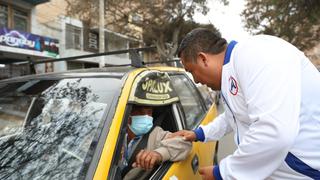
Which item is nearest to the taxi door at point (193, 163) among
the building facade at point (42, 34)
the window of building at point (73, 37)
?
the building facade at point (42, 34)

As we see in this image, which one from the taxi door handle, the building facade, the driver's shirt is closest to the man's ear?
the driver's shirt

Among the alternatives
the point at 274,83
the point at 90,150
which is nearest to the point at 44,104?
the point at 90,150

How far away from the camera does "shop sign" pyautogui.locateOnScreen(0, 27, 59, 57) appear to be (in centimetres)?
1769

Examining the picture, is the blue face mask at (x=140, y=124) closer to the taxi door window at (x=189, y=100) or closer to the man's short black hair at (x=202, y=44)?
the taxi door window at (x=189, y=100)

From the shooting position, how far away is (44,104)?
2.54 metres

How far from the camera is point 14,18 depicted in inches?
794

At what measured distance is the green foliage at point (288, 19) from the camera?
615 inches

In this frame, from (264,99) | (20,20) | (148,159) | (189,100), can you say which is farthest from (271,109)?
(20,20)

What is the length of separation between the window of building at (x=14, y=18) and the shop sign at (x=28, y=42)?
1376mm

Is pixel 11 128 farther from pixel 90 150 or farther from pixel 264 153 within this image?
pixel 264 153

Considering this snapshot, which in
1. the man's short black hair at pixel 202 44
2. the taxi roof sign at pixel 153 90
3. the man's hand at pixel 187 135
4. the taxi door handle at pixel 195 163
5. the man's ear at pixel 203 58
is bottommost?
the taxi door handle at pixel 195 163

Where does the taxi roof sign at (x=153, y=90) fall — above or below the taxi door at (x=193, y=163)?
above

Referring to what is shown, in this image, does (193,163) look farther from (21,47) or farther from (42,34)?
(42,34)

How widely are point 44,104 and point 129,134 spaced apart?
0.58 metres
